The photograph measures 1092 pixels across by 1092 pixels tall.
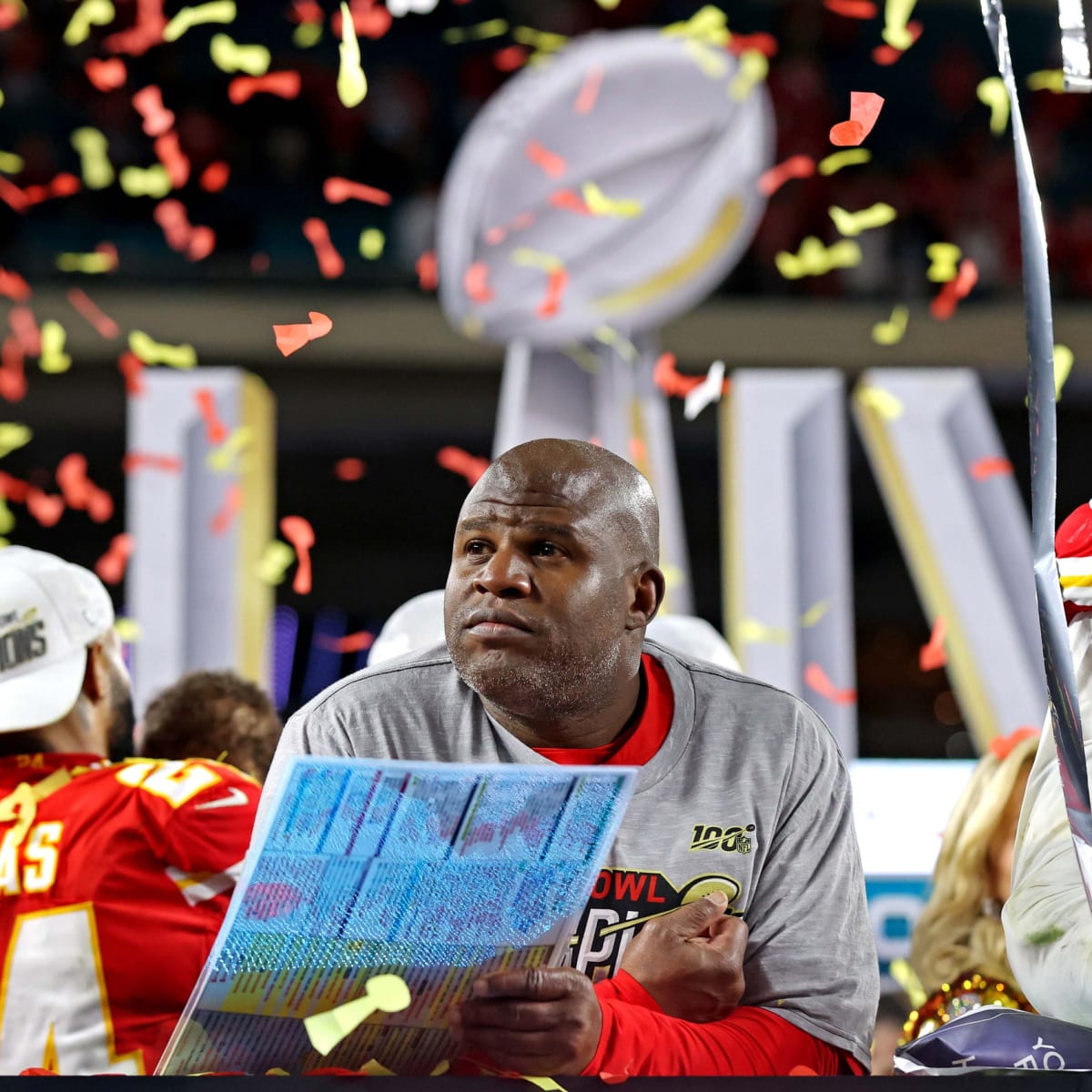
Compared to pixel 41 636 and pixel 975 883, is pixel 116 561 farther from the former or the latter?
pixel 41 636

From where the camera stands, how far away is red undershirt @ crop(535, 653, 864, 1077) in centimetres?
116

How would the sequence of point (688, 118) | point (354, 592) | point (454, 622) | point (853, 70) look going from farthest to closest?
point (354, 592), point (853, 70), point (688, 118), point (454, 622)

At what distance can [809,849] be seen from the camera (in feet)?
4.62

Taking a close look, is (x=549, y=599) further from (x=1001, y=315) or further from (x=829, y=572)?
(x=1001, y=315)

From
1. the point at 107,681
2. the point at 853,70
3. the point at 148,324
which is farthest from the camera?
the point at 853,70

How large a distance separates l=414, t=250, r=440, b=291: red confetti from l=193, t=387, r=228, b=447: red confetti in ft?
4.87

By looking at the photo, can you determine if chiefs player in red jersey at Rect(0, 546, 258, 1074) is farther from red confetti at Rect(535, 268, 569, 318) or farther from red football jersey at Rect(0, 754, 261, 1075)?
red confetti at Rect(535, 268, 569, 318)

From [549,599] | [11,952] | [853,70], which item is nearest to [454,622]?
[549,599]

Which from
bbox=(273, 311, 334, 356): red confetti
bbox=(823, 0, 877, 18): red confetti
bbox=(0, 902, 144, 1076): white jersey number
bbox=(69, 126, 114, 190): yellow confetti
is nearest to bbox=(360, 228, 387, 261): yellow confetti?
bbox=(69, 126, 114, 190): yellow confetti

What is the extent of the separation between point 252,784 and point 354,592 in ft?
27.3

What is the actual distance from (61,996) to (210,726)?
28.0 inches

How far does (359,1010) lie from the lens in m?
1.11

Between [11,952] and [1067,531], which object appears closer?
[1067,531]

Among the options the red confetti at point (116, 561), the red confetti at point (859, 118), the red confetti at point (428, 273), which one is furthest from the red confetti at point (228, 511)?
the red confetti at point (859, 118)
